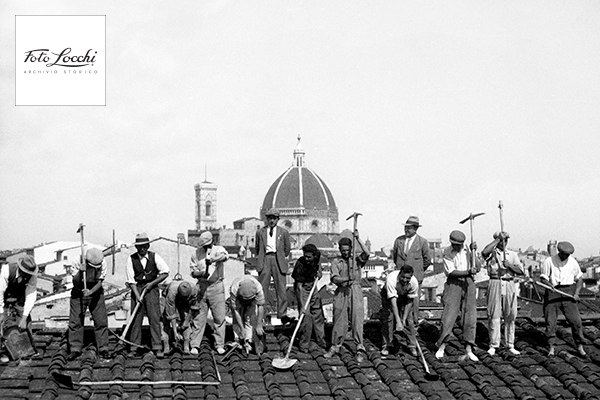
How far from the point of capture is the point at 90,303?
995 centimetres

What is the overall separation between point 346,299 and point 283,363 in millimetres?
1350

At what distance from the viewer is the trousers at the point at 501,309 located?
33.4 feet

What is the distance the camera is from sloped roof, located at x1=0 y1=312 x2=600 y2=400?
8.59 metres

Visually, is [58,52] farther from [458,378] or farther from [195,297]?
[458,378]

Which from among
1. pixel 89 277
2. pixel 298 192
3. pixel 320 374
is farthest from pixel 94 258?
pixel 298 192

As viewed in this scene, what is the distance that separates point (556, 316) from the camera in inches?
403

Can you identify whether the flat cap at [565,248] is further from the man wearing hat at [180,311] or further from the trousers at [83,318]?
the trousers at [83,318]

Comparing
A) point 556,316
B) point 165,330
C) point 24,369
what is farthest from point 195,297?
point 556,316

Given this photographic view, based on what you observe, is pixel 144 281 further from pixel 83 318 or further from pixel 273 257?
pixel 273 257

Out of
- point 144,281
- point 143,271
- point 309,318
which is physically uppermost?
point 143,271

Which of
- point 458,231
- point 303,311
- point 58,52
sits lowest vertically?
point 303,311

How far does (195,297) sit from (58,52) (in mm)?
4809

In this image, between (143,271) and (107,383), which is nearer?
(107,383)

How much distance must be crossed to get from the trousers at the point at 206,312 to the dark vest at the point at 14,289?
80.7 inches
